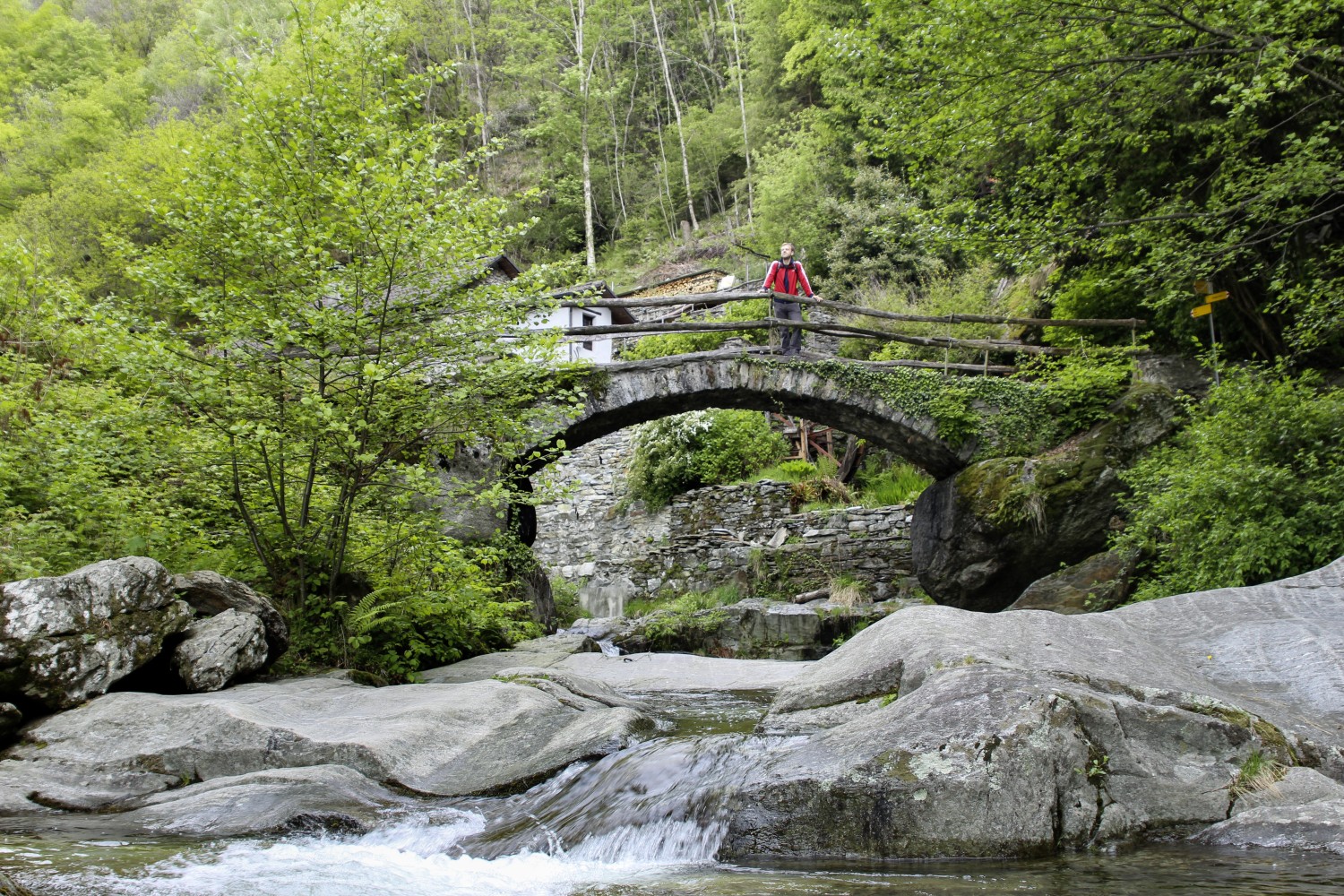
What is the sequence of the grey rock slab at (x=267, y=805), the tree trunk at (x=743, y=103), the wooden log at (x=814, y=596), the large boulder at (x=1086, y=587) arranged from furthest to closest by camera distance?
the tree trunk at (x=743, y=103) < the wooden log at (x=814, y=596) < the large boulder at (x=1086, y=587) < the grey rock slab at (x=267, y=805)

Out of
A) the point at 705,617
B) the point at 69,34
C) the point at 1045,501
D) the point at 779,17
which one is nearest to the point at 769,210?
the point at 779,17

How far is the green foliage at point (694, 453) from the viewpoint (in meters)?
19.5

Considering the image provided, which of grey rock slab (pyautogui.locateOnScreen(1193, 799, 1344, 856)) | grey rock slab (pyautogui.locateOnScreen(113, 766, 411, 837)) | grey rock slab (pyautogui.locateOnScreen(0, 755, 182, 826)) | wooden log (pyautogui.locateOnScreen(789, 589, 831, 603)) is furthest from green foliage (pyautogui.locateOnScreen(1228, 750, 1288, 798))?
wooden log (pyautogui.locateOnScreen(789, 589, 831, 603))

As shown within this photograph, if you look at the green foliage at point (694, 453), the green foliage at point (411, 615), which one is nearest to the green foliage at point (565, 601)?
the green foliage at point (694, 453)

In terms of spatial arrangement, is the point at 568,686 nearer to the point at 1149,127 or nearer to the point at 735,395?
the point at 735,395

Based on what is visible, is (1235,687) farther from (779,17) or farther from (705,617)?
(779,17)

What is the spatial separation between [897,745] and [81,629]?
15.6 feet

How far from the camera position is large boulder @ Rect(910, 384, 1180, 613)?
10.7 m

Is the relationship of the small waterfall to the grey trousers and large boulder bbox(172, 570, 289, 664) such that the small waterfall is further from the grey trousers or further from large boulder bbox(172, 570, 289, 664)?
the grey trousers

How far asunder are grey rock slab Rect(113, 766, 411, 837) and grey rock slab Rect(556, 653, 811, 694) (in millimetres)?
3615

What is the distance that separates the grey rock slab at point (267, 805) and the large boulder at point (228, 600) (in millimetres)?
2063

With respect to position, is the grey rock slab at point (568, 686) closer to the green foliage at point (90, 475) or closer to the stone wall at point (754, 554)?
the green foliage at point (90, 475)

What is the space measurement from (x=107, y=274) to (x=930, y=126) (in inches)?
940

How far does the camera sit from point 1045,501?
1077 cm
